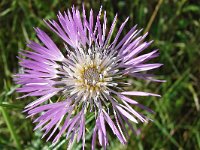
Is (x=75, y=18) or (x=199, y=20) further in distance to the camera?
(x=199, y=20)

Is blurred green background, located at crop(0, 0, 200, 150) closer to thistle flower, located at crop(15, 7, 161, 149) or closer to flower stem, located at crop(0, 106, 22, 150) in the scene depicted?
flower stem, located at crop(0, 106, 22, 150)

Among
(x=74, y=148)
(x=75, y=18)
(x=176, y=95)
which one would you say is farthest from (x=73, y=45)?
(x=176, y=95)

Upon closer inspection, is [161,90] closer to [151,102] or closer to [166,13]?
[151,102]

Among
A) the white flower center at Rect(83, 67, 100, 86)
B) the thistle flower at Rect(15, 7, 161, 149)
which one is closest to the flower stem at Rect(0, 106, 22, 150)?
the thistle flower at Rect(15, 7, 161, 149)

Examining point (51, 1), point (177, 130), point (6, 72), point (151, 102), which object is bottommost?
point (177, 130)

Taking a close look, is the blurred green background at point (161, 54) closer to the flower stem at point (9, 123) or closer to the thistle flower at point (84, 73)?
the flower stem at point (9, 123)

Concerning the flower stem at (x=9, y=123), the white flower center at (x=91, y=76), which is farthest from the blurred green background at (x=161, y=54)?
the white flower center at (x=91, y=76)

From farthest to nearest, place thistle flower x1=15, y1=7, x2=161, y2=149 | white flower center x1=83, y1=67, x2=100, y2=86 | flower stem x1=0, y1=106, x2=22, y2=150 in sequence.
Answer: flower stem x1=0, y1=106, x2=22, y2=150
white flower center x1=83, y1=67, x2=100, y2=86
thistle flower x1=15, y1=7, x2=161, y2=149
